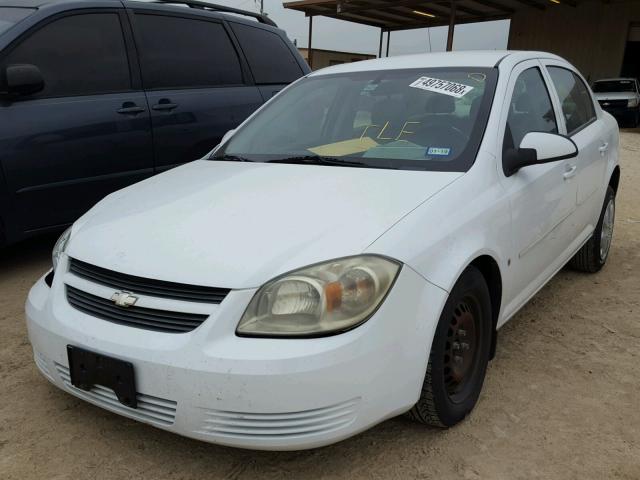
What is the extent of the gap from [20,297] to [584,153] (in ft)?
11.5

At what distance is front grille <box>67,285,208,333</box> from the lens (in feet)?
5.93

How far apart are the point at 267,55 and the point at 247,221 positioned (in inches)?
144

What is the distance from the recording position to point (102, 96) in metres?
4.02

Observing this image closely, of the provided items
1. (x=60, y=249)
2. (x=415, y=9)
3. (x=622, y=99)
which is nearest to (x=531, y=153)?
(x=60, y=249)

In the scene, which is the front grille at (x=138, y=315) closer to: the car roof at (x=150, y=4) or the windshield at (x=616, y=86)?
the car roof at (x=150, y=4)

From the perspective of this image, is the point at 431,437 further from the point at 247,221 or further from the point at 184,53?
the point at 184,53

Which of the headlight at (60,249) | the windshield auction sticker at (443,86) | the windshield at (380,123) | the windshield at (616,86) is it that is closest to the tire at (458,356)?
the windshield at (380,123)

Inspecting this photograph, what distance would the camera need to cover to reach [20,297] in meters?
3.46

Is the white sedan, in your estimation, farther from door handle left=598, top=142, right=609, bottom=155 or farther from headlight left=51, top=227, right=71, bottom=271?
door handle left=598, top=142, right=609, bottom=155

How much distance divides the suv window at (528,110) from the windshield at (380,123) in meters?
0.16

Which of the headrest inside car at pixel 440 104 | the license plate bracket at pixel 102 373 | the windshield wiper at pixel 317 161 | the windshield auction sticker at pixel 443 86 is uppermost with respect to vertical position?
the windshield auction sticker at pixel 443 86

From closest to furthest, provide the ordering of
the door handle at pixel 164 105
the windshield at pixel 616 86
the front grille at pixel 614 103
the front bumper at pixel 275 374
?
the front bumper at pixel 275 374
the door handle at pixel 164 105
the front grille at pixel 614 103
the windshield at pixel 616 86

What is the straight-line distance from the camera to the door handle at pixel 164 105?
4273 mm

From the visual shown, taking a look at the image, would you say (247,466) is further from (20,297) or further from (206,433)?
(20,297)
